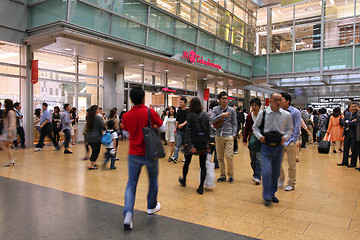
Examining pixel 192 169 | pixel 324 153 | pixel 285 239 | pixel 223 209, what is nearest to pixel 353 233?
pixel 285 239

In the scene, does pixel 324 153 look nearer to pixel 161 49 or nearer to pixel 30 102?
pixel 161 49

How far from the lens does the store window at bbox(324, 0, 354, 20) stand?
20531 millimetres

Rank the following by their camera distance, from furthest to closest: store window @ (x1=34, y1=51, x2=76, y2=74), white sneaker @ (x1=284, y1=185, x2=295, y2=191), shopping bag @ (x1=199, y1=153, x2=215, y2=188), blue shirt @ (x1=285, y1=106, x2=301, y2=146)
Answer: store window @ (x1=34, y1=51, x2=76, y2=74) → white sneaker @ (x1=284, y1=185, x2=295, y2=191) → blue shirt @ (x1=285, y1=106, x2=301, y2=146) → shopping bag @ (x1=199, y1=153, x2=215, y2=188)

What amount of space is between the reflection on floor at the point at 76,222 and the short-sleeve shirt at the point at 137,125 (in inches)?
37.7

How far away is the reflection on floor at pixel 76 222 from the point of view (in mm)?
3379

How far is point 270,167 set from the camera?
452cm

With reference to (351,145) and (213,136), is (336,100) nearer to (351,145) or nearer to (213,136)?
(351,145)

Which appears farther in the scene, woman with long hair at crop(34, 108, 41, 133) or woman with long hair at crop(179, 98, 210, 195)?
woman with long hair at crop(34, 108, 41, 133)

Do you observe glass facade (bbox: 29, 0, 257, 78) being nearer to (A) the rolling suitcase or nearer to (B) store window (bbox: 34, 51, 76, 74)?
(B) store window (bbox: 34, 51, 76, 74)

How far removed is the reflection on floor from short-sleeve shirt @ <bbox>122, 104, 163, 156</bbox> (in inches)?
37.7

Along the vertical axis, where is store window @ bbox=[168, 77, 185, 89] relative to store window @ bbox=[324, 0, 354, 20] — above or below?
below

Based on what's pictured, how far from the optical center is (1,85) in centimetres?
1152

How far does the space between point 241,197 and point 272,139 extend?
129 centimetres

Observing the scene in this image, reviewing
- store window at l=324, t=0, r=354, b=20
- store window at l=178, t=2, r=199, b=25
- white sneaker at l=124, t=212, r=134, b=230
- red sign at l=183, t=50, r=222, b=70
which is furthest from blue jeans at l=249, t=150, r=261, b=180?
store window at l=324, t=0, r=354, b=20
